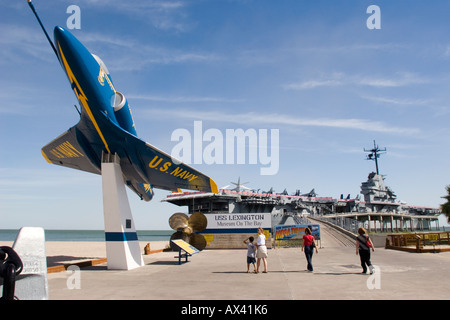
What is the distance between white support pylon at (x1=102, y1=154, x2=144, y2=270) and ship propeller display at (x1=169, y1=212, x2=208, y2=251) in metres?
7.19

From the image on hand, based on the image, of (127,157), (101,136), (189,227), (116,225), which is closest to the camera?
(116,225)

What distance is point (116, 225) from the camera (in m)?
13.0

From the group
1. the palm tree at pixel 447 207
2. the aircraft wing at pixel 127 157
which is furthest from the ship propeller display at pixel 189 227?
the palm tree at pixel 447 207

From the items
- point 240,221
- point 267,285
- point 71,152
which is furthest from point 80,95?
point 240,221

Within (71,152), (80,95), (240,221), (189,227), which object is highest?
(80,95)

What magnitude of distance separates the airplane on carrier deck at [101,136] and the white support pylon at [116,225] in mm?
1191

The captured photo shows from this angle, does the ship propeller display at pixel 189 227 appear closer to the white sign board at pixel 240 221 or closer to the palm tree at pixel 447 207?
the white sign board at pixel 240 221

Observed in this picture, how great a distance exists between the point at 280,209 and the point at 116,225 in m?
50.5

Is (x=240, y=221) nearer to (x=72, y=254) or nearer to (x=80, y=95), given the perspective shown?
(x=72, y=254)

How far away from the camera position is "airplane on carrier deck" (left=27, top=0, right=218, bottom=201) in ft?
38.8

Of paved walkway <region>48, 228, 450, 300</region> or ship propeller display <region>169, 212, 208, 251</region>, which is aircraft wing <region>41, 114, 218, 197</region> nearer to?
ship propeller display <region>169, 212, 208, 251</region>

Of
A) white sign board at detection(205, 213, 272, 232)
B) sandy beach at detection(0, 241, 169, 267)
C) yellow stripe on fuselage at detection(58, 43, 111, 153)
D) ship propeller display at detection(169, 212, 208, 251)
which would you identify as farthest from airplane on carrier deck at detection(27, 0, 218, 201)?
white sign board at detection(205, 213, 272, 232)

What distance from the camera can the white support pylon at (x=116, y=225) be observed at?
12898 millimetres
